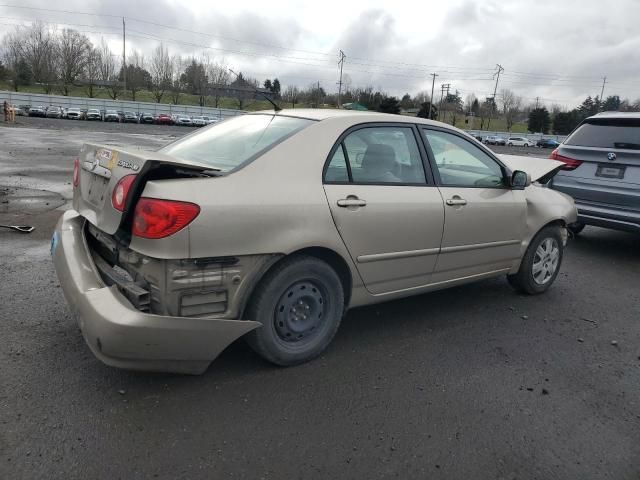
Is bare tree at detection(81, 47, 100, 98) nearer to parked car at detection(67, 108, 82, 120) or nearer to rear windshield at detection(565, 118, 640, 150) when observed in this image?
parked car at detection(67, 108, 82, 120)

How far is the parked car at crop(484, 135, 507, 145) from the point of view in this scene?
210ft

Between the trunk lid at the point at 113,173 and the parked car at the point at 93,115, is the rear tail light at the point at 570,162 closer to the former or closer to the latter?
the trunk lid at the point at 113,173

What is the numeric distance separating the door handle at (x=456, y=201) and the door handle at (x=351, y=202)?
87 cm

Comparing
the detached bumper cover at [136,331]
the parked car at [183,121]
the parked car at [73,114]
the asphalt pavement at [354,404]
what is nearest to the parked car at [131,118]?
the parked car at [183,121]

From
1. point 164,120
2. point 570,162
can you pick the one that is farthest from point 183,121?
point 570,162

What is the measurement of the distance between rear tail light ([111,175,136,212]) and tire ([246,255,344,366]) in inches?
35.3

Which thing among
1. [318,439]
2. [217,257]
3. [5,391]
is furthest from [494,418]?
[5,391]

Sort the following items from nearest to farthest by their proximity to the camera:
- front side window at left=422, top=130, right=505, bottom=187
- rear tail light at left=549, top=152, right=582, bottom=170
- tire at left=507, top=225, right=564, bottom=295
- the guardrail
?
front side window at left=422, top=130, right=505, bottom=187, tire at left=507, top=225, right=564, bottom=295, rear tail light at left=549, top=152, right=582, bottom=170, the guardrail

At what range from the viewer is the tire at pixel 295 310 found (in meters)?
3.02

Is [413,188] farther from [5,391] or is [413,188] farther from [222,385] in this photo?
[5,391]

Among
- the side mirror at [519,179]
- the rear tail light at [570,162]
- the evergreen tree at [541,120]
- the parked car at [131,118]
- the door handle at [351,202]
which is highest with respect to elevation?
the evergreen tree at [541,120]

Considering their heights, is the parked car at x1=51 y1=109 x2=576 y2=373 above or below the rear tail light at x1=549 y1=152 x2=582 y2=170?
below

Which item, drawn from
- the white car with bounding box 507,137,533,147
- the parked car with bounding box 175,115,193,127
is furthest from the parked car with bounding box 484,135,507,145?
the parked car with bounding box 175,115,193,127

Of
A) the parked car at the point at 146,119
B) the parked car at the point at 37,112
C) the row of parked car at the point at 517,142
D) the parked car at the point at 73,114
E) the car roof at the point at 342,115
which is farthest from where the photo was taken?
the row of parked car at the point at 517,142
